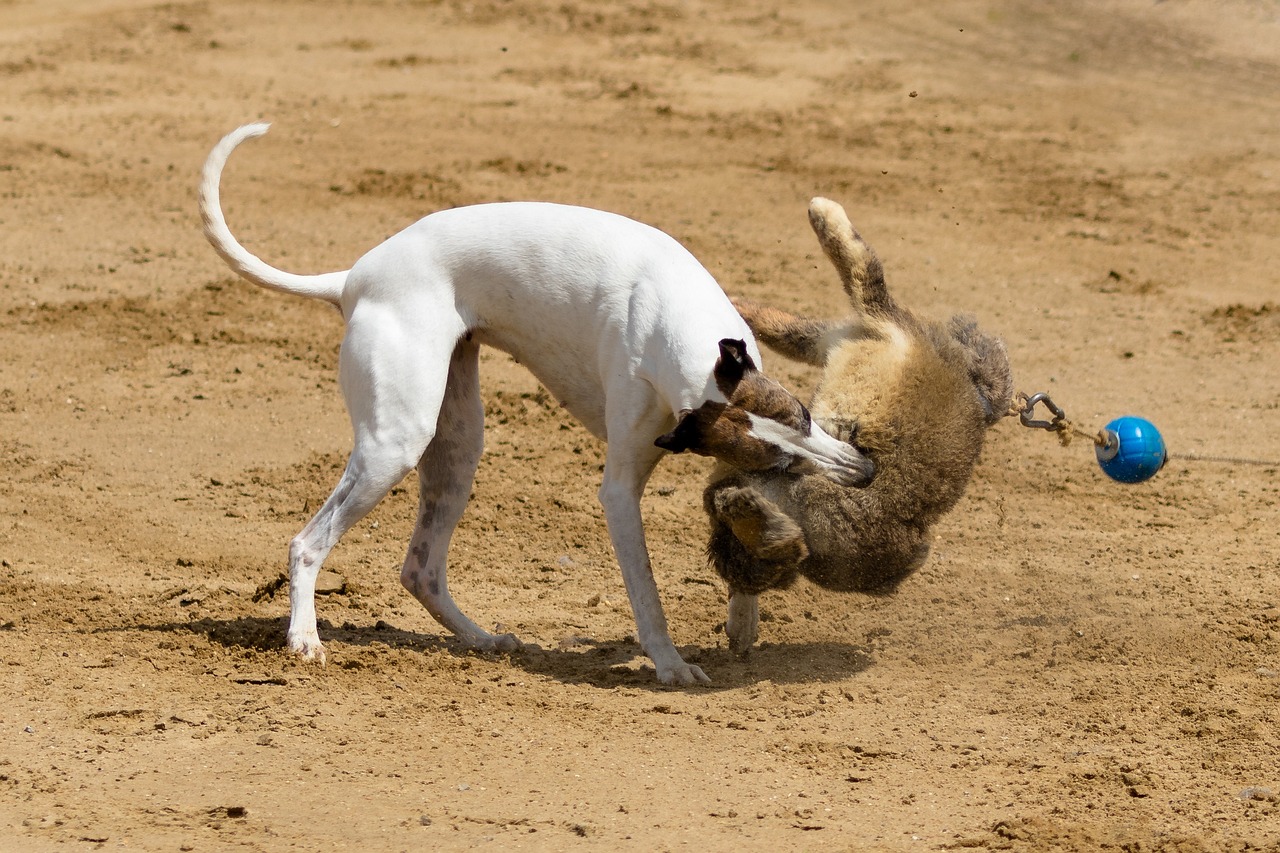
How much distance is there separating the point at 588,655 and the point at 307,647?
1101 millimetres

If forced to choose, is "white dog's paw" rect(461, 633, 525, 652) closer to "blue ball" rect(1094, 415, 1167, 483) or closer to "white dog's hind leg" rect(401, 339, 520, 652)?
"white dog's hind leg" rect(401, 339, 520, 652)

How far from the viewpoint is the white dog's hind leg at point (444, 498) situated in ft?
19.7

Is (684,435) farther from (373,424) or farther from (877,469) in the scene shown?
(373,424)

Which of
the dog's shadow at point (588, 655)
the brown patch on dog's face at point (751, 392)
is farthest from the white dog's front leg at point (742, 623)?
the brown patch on dog's face at point (751, 392)

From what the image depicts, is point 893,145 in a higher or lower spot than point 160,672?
higher

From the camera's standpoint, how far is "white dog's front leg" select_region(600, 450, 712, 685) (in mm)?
5496

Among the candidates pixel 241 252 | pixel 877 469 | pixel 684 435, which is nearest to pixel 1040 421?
pixel 877 469

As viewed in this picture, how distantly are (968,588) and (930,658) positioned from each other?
0.76 m

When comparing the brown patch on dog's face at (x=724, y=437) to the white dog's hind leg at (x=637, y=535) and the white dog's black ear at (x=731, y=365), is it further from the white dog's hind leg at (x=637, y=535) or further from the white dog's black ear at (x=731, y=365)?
the white dog's hind leg at (x=637, y=535)

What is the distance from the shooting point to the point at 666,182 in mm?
12477

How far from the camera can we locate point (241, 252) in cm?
583

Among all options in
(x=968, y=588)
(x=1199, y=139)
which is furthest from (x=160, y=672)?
(x=1199, y=139)

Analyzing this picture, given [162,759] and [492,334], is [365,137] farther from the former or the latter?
[162,759]

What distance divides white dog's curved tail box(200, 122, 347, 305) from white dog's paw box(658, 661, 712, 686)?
1.83 metres
